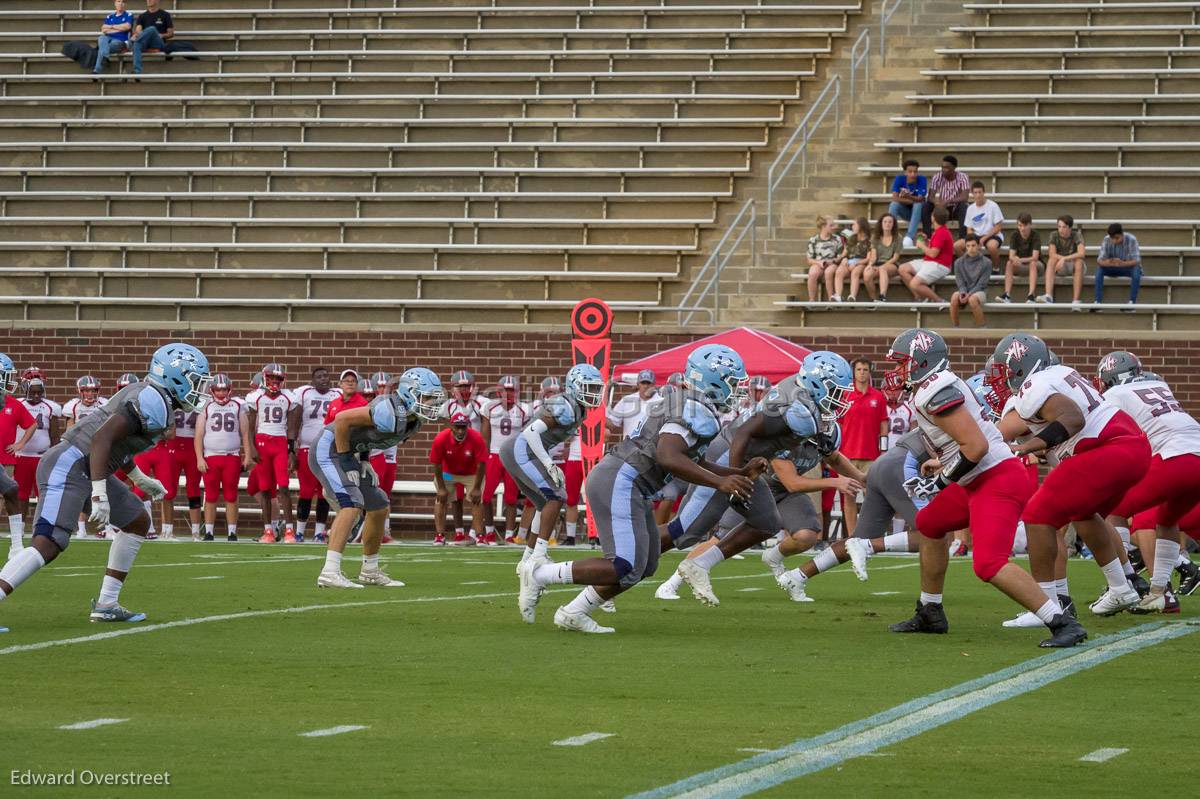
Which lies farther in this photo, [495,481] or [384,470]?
[495,481]

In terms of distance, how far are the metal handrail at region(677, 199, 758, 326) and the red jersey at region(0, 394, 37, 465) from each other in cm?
801

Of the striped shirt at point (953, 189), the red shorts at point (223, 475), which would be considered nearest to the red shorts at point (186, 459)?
the red shorts at point (223, 475)

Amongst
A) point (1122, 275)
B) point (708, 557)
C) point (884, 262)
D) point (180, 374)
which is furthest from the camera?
point (884, 262)

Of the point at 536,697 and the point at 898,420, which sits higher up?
Result: the point at 898,420

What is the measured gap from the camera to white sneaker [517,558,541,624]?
10.4 metres

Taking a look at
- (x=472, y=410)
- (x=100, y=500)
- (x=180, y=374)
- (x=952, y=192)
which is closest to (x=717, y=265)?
(x=952, y=192)

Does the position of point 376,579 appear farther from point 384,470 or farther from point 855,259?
point 855,259

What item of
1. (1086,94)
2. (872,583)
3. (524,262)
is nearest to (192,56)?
(524,262)

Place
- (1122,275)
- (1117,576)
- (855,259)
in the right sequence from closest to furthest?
(1117,576) → (1122,275) → (855,259)

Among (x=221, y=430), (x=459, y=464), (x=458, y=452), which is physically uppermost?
(x=221, y=430)

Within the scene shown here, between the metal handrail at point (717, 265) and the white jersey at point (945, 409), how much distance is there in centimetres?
1236

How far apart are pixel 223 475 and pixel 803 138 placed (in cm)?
923

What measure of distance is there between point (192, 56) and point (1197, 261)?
50.8ft

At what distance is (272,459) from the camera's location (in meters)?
21.2
